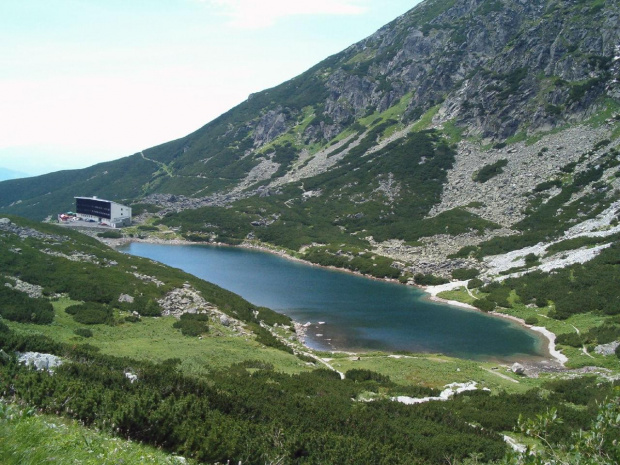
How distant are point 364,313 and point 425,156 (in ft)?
245

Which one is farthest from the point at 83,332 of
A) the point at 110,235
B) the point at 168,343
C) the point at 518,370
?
the point at 110,235

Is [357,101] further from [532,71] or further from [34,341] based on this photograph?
[34,341]

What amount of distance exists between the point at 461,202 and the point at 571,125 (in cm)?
3070

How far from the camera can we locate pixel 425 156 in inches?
4628

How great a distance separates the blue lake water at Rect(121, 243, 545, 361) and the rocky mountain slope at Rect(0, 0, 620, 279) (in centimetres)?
967

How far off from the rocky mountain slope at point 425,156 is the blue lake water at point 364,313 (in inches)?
381

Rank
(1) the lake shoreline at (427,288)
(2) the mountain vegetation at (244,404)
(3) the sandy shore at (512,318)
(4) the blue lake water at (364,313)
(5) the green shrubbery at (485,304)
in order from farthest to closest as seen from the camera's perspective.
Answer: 1. (5) the green shrubbery at (485,304)
2. (4) the blue lake water at (364,313)
3. (1) the lake shoreline at (427,288)
4. (3) the sandy shore at (512,318)
5. (2) the mountain vegetation at (244,404)

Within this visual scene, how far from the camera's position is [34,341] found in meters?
19.7

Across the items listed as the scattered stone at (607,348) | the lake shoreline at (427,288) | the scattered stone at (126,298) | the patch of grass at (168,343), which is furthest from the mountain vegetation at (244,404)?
the lake shoreline at (427,288)

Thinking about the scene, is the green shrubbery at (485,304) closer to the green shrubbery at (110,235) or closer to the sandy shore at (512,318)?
the sandy shore at (512,318)

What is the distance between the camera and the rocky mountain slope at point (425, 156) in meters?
85.6

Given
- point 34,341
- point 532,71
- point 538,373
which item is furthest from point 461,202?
point 34,341

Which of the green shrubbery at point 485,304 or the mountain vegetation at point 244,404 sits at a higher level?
the mountain vegetation at point 244,404

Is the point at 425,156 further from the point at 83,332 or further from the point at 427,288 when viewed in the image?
the point at 83,332
